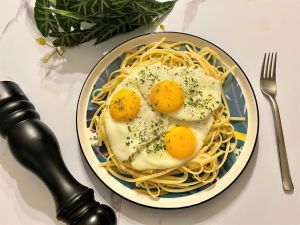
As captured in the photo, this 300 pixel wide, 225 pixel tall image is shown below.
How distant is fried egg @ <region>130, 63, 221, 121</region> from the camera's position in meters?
1.47

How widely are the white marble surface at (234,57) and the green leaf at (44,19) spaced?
0.11m

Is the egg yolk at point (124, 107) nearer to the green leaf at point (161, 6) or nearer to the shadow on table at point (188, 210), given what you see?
the shadow on table at point (188, 210)

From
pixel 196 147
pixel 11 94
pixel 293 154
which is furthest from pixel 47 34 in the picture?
pixel 293 154

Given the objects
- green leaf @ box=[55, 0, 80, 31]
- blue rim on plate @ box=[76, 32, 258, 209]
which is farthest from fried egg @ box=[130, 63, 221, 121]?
green leaf @ box=[55, 0, 80, 31]

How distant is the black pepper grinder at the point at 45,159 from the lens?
1.36 m

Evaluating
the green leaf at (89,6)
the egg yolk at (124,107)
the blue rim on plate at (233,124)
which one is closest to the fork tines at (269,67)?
the blue rim on plate at (233,124)

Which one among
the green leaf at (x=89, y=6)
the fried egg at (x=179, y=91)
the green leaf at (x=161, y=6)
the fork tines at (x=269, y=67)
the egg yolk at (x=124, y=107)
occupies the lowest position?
the egg yolk at (x=124, y=107)

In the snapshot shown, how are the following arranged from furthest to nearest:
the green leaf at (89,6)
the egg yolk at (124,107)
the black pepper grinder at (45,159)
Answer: the green leaf at (89,6)
the egg yolk at (124,107)
the black pepper grinder at (45,159)

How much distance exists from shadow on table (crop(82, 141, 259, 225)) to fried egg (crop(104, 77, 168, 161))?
0.75 ft

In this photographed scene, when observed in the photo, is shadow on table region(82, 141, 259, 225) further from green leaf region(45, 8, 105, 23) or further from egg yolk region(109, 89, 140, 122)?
green leaf region(45, 8, 105, 23)

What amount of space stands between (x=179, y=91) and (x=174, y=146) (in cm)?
23

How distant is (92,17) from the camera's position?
1.67 m

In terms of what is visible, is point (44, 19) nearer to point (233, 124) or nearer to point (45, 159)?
point (45, 159)

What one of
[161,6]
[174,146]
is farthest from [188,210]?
[161,6]
